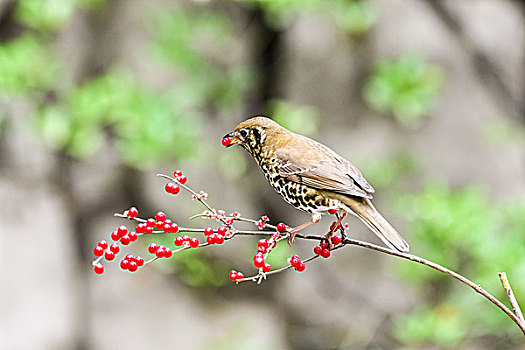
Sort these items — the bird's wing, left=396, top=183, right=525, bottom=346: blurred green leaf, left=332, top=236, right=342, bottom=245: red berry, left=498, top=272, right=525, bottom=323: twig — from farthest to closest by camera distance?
left=396, top=183, right=525, bottom=346: blurred green leaf
the bird's wing
left=332, top=236, right=342, bottom=245: red berry
left=498, top=272, right=525, bottom=323: twig

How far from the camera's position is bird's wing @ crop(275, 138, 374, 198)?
88 cm

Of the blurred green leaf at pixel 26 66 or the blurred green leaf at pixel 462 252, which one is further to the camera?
the blurred green leaf at pixel 26 66

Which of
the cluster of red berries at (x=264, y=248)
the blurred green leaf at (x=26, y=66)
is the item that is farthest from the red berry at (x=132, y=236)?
the blurred green leaf at (x=26, y=66)

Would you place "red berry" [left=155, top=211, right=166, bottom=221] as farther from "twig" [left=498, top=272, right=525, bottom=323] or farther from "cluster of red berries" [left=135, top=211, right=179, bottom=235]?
"twig" [left=498, top=272, right=525, bottom=323]

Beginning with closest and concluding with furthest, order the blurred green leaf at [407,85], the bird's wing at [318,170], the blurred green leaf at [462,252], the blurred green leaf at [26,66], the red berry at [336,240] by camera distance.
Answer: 1. the red berry at [336,240]
2. the bird's wing at [318,170]
3. the blurred green leaf at [462,252]
4. the blurred green leaf at [26,66]
5. the blurred green leaf at [407,85]

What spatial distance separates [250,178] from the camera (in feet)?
9.18

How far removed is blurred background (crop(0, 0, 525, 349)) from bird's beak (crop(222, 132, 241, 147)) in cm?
163

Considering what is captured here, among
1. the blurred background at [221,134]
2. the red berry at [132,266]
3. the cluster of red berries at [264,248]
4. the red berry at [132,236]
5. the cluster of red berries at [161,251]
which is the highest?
the blurred background at [221,134]

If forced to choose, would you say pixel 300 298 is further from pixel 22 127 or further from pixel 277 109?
pixel 22 127

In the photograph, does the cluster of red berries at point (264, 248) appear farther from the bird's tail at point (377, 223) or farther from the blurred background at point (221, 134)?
the blurred background at point (221, 134)

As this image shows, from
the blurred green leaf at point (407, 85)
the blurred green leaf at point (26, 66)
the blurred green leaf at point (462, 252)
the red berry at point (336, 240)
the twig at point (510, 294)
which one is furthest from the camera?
the blurred green leaf at point (407, 85)

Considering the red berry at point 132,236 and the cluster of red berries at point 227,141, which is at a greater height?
the cluster of red berries at point 227,141

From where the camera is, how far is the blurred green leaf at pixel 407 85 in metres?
2.59

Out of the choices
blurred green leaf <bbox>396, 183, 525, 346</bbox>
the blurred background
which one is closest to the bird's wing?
blurred green leaf <bbox>396, 183, 525, 346</bbox>
